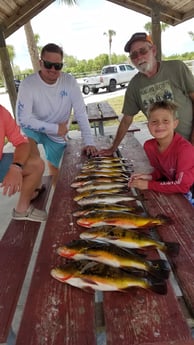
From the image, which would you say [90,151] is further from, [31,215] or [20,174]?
[31,215]

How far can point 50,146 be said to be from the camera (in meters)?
4.44

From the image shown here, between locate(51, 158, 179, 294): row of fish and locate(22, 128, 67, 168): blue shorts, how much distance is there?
6.40 ft

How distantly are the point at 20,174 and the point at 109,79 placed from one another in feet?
74.3

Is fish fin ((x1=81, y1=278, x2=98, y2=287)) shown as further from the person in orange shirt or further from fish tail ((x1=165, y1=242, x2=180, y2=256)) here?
the person in orange shirt

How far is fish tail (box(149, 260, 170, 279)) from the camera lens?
4.97ft

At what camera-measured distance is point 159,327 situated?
1266 millimetres

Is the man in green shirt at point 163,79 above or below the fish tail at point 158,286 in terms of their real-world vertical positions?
above

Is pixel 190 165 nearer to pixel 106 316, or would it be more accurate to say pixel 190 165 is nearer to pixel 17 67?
pixel 106 316

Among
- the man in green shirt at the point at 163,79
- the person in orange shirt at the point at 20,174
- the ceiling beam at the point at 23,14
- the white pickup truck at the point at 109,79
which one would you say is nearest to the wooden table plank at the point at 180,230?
the person in orange shirt at the point at 20,174

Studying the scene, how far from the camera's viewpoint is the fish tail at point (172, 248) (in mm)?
1676

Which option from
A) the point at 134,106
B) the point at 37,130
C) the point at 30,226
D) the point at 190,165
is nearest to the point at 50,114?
the point at 37,130

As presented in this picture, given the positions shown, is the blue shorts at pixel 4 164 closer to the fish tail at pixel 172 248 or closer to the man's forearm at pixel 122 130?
the man's forearm at pixel 122 130

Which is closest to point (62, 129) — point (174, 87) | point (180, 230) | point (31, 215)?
point (174, 87)

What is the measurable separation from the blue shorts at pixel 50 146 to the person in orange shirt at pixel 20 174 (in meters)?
0.97
